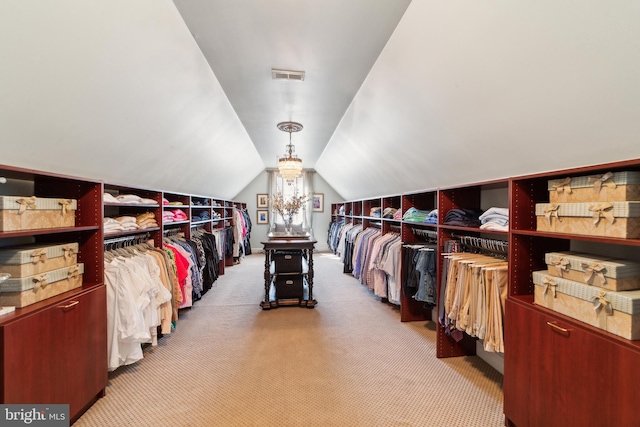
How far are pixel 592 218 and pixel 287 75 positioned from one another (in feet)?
8.31

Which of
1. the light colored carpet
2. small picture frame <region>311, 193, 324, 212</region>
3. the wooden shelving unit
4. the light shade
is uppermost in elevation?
the light shade

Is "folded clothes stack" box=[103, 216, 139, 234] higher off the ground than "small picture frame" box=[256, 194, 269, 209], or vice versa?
"small picture frame" box=[256, 194, 269, 209]

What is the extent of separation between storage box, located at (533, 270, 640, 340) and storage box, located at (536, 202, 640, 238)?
0.94 ft

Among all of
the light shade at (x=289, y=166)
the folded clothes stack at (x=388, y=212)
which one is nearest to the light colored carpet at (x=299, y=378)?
the folded clothes stack at (x=388, y=212)

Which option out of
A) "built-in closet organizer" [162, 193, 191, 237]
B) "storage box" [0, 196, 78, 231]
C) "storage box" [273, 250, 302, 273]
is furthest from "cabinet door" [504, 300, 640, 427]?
"built-in closet organizer" [162, 193, 191, 237]

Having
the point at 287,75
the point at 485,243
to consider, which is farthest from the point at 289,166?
the point at 485,243

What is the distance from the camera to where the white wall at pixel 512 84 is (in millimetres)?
1221

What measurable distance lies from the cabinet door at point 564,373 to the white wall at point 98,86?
2.98 meters

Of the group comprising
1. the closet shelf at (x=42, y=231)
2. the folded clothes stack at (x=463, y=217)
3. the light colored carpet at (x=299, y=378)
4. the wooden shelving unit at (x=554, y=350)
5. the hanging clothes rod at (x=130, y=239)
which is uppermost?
the folded clothes stack at (x=463, y=217)

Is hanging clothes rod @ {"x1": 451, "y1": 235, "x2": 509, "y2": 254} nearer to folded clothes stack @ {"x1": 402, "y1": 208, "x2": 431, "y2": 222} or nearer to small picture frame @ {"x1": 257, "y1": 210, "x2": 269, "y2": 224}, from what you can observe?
folded clothes stack @ {"x1": 402, "y1": 208, "x2": 431, "y2": 222}

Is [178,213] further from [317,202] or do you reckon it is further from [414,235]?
[317,202]

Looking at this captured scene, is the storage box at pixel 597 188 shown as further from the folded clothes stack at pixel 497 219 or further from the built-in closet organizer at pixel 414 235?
the built-in closet organizer at pixel 414 235

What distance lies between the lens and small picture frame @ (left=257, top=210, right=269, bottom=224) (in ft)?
29.5

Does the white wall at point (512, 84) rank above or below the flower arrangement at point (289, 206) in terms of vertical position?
above
